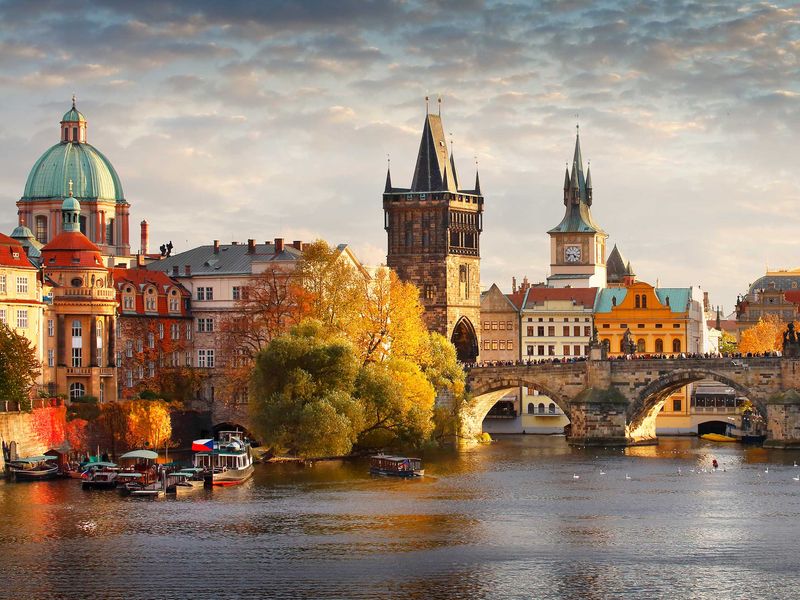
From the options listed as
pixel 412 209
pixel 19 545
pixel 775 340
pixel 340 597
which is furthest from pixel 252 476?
pixel 775 340

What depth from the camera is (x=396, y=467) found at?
4717 inches

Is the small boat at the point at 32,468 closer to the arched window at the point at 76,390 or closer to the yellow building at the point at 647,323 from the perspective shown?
the arched window at the point at 76,390

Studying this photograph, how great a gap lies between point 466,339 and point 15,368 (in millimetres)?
73550

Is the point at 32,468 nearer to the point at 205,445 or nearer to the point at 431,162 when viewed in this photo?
the point at 205,445

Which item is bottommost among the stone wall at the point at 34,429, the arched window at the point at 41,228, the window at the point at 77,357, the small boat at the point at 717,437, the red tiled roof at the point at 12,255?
the small boat at the point at 717,437

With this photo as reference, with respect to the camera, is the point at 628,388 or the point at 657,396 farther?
the point at 657,396

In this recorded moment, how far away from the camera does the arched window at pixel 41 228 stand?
170 metres

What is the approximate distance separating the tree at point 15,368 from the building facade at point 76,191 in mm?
48735

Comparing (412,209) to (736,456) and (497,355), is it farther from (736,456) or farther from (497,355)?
(736,456)

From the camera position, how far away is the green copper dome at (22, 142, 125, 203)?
169750 mm

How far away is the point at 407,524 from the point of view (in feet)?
316

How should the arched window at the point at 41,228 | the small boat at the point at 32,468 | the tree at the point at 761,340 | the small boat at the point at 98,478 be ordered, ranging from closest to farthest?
the small boat at the point at 98,478
the small boat at the point at 32,468
the arched window at the point at 41,228
the tree at the point at 761,340

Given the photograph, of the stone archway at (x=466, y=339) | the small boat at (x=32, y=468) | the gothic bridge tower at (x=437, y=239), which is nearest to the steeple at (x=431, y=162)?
the gothic bridge tower at (x=437, y=239)

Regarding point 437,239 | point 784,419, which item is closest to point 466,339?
point 437,239
